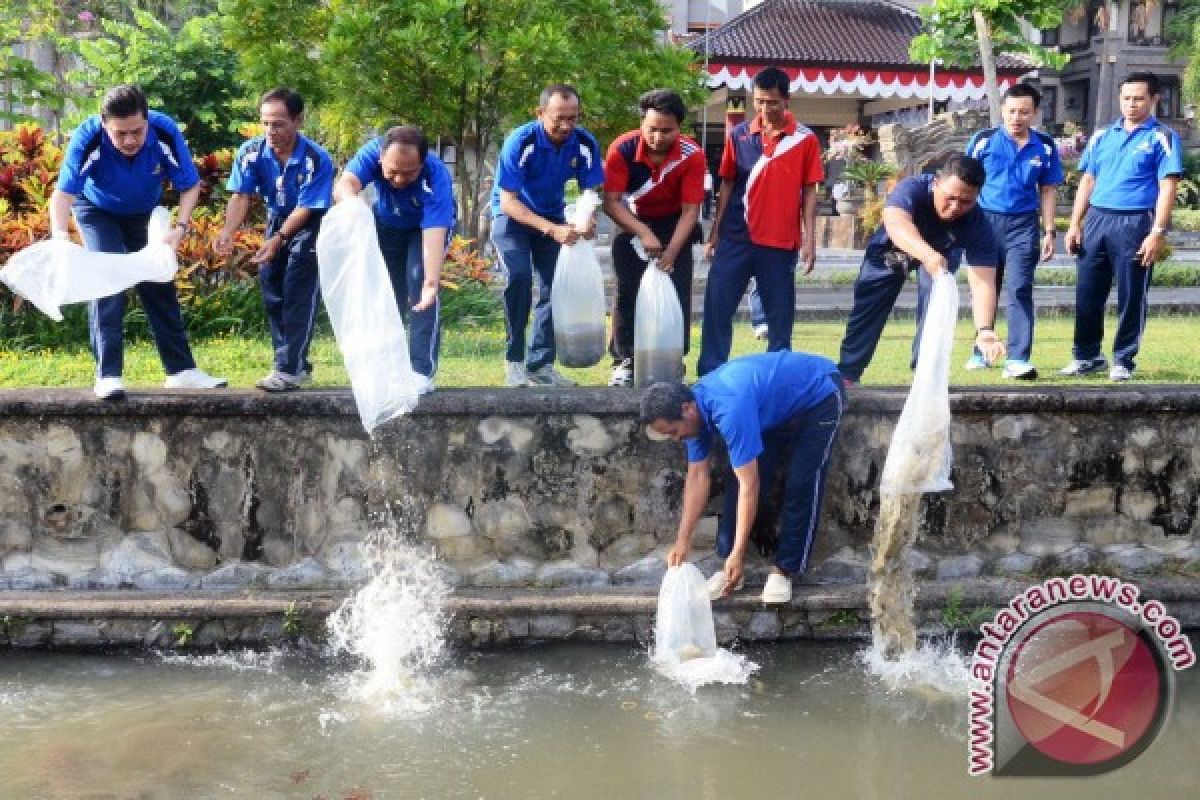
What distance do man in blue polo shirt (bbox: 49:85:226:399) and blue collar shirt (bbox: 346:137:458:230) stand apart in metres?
0.87

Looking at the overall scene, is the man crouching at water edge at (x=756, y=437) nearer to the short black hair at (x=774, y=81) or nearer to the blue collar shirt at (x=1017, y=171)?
the short black hair at (x=774, y=81)

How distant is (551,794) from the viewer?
4285 millimetres

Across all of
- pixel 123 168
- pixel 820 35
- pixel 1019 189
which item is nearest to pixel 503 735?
pixel 123 168

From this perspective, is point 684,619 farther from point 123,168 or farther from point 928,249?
point 123,168

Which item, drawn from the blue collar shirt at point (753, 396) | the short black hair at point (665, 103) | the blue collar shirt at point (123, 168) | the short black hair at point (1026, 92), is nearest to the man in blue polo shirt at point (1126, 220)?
the short black hair at point (1026, 92)

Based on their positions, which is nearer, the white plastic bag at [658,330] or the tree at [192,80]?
the white plastic bag at [658,330]

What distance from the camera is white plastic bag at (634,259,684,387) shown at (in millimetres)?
6039

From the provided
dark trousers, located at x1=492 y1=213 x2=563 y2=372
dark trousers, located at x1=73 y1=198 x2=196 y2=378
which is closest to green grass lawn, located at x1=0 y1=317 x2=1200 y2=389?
dark trousers, located at x1=492 y1=213 x2=563 y2=372

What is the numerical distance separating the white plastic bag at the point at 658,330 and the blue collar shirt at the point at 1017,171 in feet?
7.48

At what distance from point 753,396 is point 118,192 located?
3066 mm

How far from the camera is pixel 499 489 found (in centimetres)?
585

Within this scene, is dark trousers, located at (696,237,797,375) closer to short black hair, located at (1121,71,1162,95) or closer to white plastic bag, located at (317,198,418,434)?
white plastic bag, located at (317,198,418,434)

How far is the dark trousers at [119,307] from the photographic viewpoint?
5.75 metres

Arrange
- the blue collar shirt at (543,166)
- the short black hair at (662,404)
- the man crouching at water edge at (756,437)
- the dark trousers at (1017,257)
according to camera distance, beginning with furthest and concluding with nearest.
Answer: the dark trousers at (1017,257)
the blue collar shirt at (543,166)
the man crouching at water edge at (756,437)
the short black hair at (662,404)
